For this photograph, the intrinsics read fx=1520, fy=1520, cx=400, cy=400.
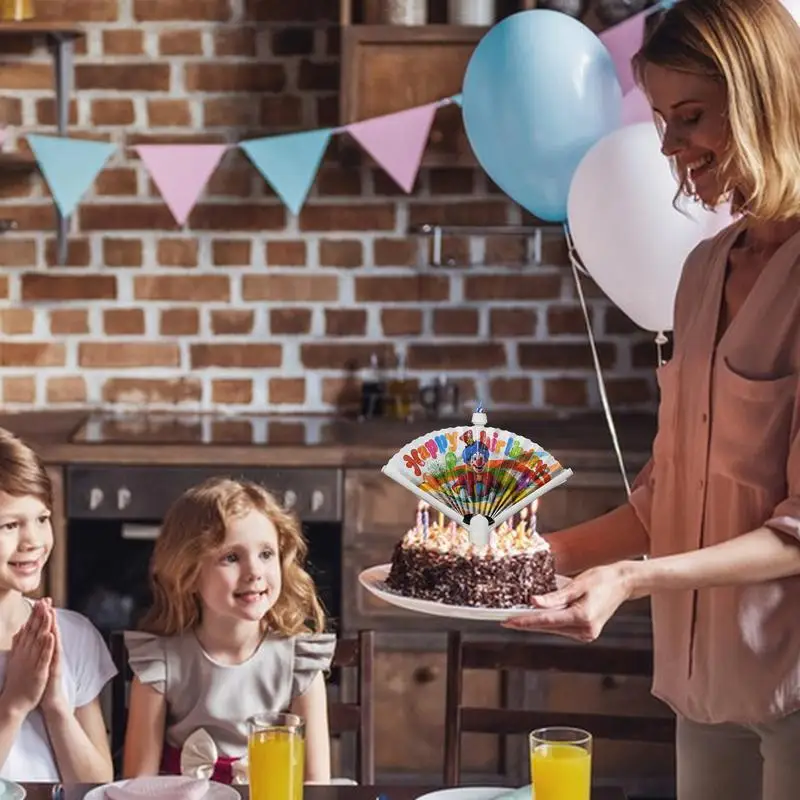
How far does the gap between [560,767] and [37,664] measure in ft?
2.41

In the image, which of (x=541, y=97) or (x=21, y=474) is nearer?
(x=21, y=474)

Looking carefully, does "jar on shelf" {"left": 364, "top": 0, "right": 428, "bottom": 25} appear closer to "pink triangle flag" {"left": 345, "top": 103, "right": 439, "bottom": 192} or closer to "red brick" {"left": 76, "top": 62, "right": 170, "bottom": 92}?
"pink triangle flag" {"left": 345, "top": 103, "right": 439, "bottom": 192}

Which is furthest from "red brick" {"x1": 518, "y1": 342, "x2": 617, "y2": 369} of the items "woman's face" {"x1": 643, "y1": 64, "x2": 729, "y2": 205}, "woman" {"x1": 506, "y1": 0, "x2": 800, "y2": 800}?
"woman's face" {"x1": 643, "y1": 64, "x2": 729, "y2": 205}

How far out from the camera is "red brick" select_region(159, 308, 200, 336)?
3.59 metres

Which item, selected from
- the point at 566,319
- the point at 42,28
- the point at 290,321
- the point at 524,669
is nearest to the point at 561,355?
the point at 566,319

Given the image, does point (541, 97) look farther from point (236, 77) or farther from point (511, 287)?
point (236, 77)

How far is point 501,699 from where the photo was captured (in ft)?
10.5

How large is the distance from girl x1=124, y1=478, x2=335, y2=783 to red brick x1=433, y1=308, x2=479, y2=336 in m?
1.50

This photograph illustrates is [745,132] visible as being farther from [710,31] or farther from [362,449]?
[362,449]

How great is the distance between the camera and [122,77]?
3.54 m

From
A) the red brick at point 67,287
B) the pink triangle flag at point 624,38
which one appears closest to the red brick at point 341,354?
the red brick at point 67,287

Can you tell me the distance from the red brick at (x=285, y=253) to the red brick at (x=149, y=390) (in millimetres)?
343

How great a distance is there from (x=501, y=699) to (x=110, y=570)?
87cm

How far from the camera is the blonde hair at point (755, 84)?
151 cm
